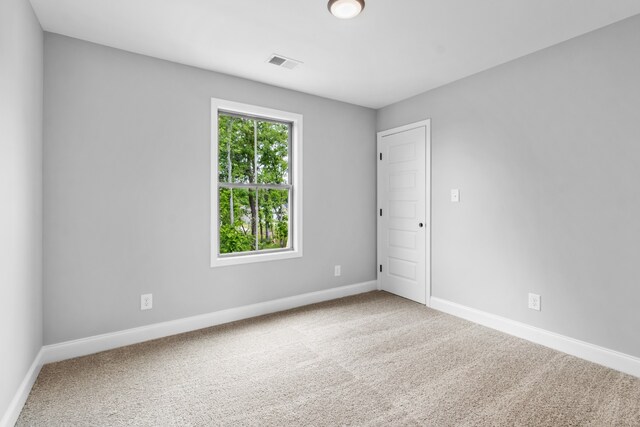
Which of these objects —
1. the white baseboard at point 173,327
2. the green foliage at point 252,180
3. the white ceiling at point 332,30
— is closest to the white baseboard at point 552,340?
the white baseboard at point 173,327

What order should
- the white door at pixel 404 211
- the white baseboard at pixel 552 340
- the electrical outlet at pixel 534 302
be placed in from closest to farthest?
the white baseboard at pixel 552 340
the electrical outlet at pixel 534 302
the white door at pixel 404 211

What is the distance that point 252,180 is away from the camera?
140 inches

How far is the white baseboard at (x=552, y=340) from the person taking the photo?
232 cm

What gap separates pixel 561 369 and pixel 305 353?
1.89 m

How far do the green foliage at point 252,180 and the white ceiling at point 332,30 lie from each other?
62 cm

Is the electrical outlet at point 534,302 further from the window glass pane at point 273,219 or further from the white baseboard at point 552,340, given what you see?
the window glass pane at point 273,219

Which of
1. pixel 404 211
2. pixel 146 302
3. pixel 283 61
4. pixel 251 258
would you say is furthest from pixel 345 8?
pixel 146 302

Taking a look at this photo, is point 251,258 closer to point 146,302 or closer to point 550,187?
point 146,302

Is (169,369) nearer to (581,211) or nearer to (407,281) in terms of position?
(407,281)

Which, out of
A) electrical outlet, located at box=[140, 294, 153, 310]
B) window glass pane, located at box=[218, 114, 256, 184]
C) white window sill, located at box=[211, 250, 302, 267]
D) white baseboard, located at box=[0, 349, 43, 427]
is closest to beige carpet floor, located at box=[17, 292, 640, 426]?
white baseboard, located at box=[0, 349, 43, 427]

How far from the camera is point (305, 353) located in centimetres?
262

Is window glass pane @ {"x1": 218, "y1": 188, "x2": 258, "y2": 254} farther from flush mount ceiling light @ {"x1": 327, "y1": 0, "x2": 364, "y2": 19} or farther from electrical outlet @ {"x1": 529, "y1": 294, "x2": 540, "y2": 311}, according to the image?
electrical outlet @ {"x1": 529, "y1": 294, "x2": 540, "y2": 311}

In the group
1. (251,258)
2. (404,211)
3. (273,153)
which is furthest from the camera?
(404,211)

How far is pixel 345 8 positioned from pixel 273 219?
2287 mm
